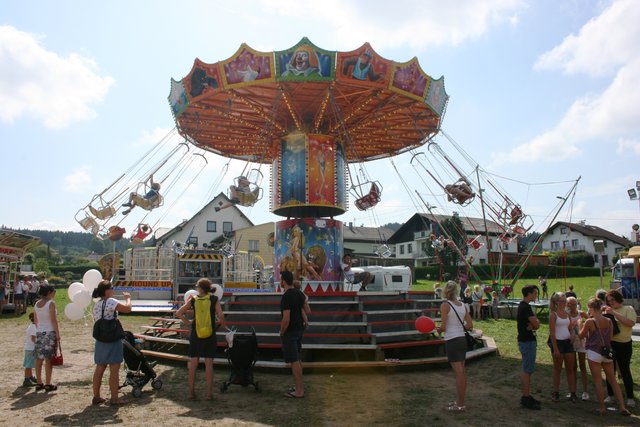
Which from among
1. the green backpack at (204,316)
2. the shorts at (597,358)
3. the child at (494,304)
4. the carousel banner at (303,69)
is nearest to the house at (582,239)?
the child at (494,304)

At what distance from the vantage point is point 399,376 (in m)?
8.87

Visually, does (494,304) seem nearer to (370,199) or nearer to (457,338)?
(370,199)

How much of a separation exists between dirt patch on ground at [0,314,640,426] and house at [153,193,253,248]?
40.5 m

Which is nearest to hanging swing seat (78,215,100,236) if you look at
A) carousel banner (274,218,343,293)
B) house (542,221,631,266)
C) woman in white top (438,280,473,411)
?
carousel banner (274,218,343,293)

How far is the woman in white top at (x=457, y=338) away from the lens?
6734 mm

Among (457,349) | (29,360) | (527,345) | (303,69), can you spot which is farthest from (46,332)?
(303,69)

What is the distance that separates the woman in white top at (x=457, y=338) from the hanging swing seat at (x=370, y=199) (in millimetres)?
9828

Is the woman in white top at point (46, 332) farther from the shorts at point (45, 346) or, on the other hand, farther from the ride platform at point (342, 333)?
the ride platform at point (342, 333)

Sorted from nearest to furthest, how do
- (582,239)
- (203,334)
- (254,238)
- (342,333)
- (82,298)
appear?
(203,334) → (82,298) → (342,333) → (254,238) → (582,239)

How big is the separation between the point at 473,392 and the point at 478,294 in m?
13.6

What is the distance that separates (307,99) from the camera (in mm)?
15648

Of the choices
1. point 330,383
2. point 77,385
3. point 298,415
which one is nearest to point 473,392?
point 330,383

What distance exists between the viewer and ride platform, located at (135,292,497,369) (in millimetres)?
9562

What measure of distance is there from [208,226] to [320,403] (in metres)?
44.4
